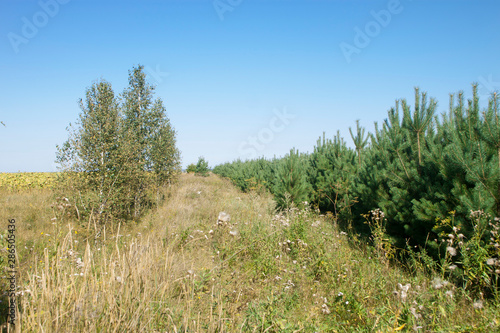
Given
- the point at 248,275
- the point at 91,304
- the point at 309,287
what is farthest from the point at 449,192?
the point at 91,304

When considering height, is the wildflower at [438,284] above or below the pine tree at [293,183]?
below

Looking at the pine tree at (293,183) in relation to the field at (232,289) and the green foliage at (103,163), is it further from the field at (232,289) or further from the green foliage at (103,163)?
the green foliage at (103,163)

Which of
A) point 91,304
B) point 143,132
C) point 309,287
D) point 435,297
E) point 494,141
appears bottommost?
point 309,287

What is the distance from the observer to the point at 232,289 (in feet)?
12.4

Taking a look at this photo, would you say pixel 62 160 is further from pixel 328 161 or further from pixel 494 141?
pixel 494 141

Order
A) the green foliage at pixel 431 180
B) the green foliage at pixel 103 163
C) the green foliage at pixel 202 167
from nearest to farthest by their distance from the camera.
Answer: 1. the green foliage at pixel 431 180
2. the green foliage at pixel 103 163
3. the green foliage at pixel 202 167

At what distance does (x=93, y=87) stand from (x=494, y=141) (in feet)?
34.4

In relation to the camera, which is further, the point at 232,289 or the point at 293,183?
the point at 293,183

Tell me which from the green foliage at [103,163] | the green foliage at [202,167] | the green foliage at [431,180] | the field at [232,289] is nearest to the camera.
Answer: the field at [232,289]

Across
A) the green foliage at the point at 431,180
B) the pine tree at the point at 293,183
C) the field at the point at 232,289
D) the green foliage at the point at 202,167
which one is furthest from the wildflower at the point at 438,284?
the green foliage at the point at 202,167

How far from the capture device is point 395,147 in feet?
17.8

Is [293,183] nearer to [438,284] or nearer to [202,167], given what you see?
[438,284]

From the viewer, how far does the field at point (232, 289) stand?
219 centimetres

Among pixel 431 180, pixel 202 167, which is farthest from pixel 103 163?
pixel 202 167
